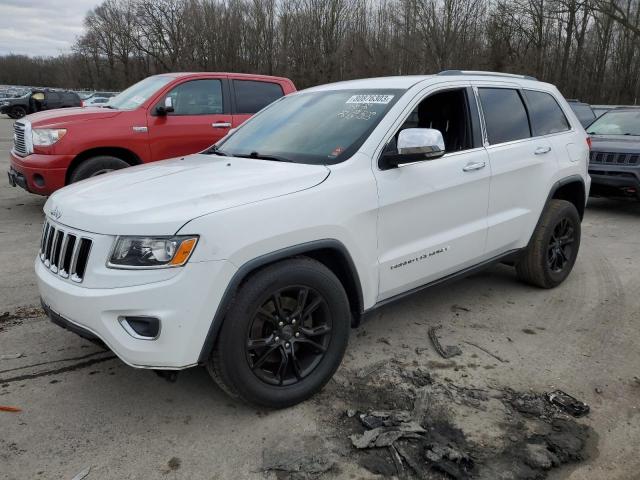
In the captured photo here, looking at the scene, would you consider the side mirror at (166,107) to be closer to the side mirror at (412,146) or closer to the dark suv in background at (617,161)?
the side mirror at (412,146)

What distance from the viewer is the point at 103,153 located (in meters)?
7.00

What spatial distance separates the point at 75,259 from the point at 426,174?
2.12 m

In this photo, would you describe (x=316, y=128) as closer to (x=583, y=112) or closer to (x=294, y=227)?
(x=294, y=227)

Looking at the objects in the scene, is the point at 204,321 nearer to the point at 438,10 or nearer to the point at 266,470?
the point at 266,470

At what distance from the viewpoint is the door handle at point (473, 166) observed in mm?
3792

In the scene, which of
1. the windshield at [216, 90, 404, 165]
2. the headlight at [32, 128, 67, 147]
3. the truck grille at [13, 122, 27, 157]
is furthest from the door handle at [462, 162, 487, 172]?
the truck grille at [13, 122, 27, 157]

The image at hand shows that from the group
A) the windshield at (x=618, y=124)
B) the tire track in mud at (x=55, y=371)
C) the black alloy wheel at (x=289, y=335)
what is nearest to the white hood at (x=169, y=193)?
the black alloy wheel at (x=289, y=335)

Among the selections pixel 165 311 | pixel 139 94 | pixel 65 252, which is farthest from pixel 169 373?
pixel 139 94

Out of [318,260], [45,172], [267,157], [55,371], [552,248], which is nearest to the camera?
[318,260]

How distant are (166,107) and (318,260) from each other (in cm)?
478

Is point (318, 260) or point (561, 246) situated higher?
point (318, 260)

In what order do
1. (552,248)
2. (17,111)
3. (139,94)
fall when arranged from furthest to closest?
(17,111), (139,94), (552,248)

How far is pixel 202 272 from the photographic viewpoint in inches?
98.6

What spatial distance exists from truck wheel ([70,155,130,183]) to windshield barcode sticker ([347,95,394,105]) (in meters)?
4.32
